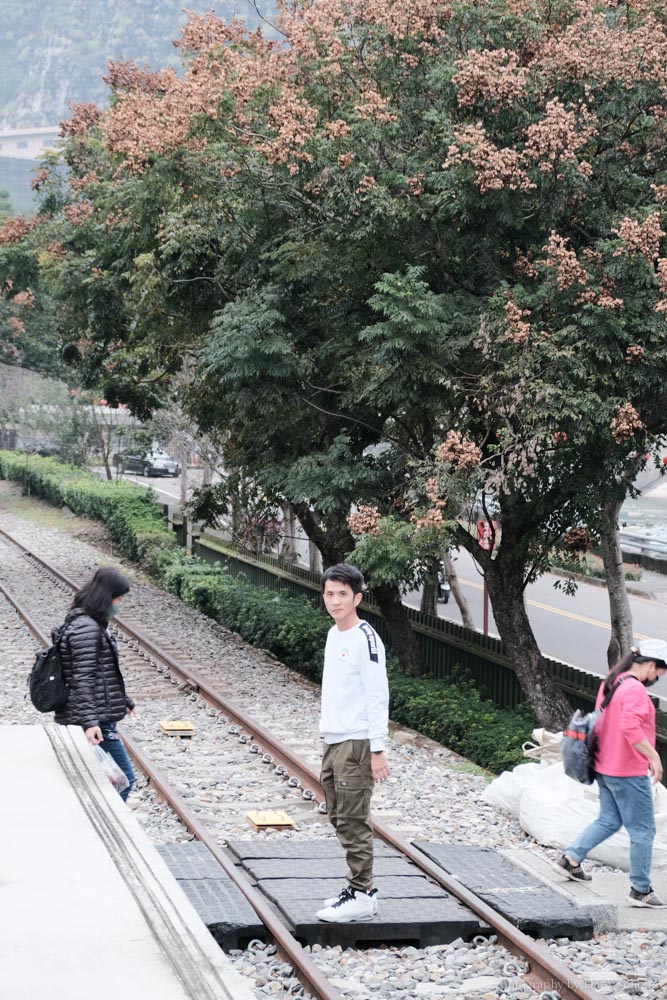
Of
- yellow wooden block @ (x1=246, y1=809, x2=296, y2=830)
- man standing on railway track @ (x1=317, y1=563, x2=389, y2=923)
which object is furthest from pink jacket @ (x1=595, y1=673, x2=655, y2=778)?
yellow wooden block @ (x1=246, y1=809, x2=296, y2=830)

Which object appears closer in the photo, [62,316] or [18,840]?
[18,840]

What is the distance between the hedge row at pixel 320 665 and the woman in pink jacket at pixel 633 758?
4.89 meters

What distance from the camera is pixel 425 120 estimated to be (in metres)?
13.2

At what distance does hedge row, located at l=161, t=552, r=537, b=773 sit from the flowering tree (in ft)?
2.98

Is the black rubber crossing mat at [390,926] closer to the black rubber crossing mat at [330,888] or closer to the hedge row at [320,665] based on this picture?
the black rubber crossing mat at [330,888]

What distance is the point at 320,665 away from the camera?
1728 cm

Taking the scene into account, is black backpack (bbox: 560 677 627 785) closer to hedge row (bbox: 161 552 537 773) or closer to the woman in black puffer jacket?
the woman in black puffer jacket

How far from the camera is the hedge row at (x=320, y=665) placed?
1335 cm

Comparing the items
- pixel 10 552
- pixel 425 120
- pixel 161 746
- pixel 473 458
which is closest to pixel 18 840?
pixel 161 746

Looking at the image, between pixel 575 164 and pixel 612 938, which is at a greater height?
pixel 575 164

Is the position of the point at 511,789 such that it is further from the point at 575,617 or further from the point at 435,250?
the point at 575,617

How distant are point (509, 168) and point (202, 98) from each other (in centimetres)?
409

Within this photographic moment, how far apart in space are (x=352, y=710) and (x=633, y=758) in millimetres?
1993

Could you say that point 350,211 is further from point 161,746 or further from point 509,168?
point 161,746
